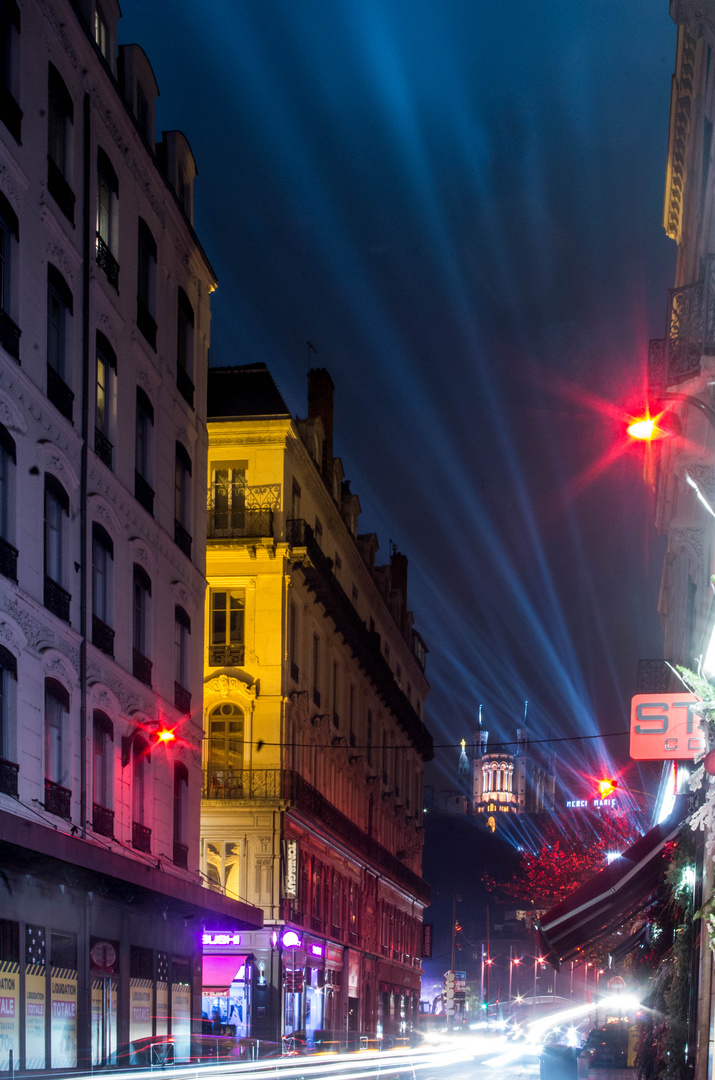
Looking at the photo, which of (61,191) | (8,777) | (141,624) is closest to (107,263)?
(61,191)

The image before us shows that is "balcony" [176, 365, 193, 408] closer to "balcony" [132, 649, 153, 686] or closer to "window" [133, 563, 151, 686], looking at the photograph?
"window" [133, 563, 151, 686]

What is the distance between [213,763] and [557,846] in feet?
83.3

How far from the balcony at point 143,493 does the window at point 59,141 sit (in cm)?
611

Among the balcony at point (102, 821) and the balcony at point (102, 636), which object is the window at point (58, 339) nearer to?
the balcony at point (102, 636)

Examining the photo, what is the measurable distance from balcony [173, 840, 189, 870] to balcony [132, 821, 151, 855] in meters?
2.33

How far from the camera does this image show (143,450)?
28609 mm

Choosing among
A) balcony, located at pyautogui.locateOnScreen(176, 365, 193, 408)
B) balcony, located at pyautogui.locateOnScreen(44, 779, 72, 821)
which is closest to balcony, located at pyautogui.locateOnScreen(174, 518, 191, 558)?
balcony, located at pyautogui.locateOnScreen(176, 365, 193, 408)

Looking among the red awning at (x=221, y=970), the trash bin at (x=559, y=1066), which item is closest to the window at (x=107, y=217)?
the trash bin at (x=559, y=1066)

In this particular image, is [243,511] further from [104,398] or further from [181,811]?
[104,398]

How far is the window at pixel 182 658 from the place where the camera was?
100 ft

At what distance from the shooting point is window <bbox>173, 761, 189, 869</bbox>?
3008cm

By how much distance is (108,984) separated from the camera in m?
24.0

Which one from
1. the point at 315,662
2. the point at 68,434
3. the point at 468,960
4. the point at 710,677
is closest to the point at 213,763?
the point at 315,662

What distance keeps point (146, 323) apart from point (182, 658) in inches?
321
